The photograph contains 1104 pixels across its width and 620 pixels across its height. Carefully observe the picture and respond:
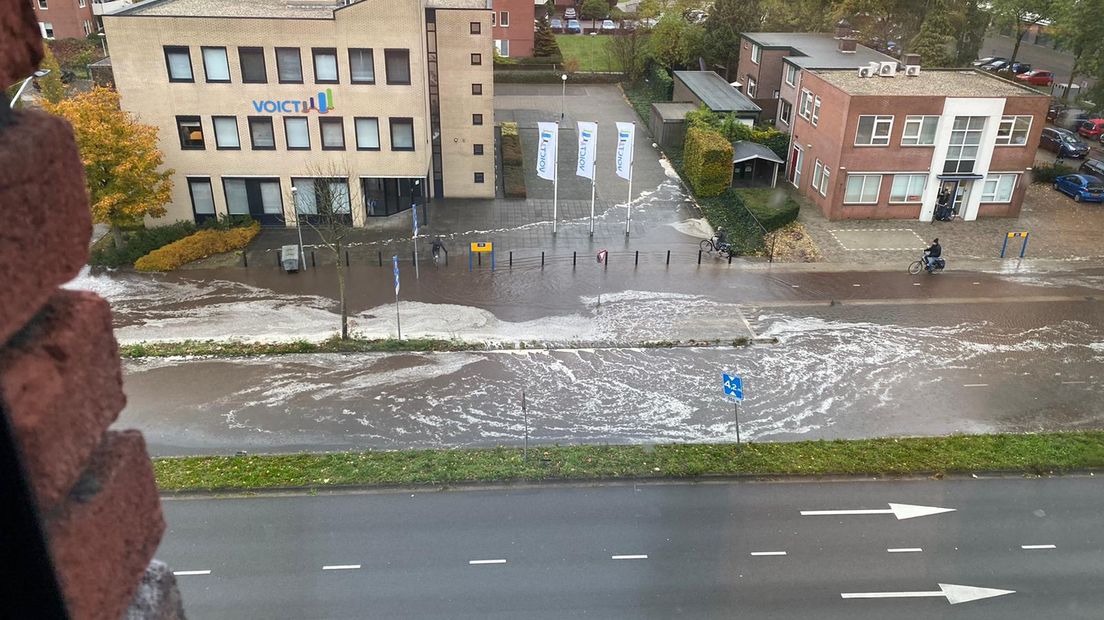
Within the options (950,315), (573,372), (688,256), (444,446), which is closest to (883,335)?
(950,315)

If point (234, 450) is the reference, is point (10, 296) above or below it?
above

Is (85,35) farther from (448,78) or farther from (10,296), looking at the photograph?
(10,296)

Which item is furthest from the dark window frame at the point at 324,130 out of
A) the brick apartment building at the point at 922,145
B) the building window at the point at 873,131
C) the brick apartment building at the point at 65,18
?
the brick apartment building at the point at 65,18

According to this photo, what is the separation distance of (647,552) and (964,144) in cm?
2492

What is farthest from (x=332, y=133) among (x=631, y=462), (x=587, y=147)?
(x=631, y=462)

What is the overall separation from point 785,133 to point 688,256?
12882 mm

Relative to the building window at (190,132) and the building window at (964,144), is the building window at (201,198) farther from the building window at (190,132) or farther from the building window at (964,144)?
the building window at (964,144)

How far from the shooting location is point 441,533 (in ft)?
49.3

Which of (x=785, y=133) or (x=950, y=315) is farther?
(x=785, y=133)

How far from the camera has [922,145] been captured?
31.5 metres

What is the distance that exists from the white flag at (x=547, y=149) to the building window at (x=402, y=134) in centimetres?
489

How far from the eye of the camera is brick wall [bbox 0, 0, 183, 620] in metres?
1.43

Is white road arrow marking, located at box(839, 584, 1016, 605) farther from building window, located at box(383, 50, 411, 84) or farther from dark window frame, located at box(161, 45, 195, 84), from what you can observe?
dark window frame, located at box(161, 45, 195, 84)

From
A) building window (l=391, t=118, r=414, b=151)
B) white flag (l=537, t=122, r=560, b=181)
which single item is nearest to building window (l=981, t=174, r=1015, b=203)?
white flag (l=537, t=122, r=560, b=181)
